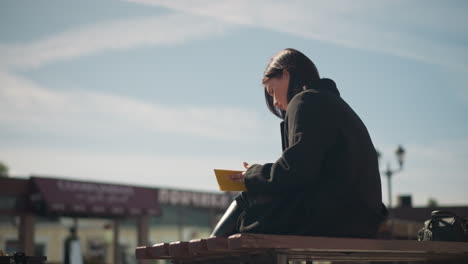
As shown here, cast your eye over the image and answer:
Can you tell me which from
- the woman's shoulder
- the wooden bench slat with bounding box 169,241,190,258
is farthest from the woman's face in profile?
the wooden bench slat with bounding box 169,241,190,258

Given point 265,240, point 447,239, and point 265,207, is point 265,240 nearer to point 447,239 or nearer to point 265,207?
point 265,207

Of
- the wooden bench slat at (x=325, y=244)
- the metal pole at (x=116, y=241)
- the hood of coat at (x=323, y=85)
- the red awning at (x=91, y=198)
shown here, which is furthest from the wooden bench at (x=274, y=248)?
the metal pole at (x=116, y=241)

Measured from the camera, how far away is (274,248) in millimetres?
2775

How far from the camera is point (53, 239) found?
24609 millimetres

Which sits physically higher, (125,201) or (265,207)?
(125,201)

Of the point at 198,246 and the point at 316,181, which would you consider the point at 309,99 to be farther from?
the point at 198,246

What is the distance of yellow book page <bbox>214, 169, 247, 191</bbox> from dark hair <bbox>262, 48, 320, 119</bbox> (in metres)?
0.59

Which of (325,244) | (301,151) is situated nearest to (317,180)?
(301,151)

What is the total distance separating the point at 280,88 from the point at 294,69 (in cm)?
13

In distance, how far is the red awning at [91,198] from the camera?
2350cm

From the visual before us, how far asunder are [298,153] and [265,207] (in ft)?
1.09

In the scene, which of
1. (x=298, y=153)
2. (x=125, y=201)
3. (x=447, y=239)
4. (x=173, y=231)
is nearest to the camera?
(x=298, y=153)

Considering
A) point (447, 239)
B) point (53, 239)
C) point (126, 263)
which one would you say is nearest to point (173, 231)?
point (126, 263)

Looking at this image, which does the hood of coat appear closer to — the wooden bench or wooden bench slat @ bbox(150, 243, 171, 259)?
the wooden bench
